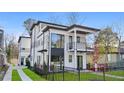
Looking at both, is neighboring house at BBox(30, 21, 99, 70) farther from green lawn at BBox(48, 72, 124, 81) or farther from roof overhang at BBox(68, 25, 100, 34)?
green lawn at BBox(48, 72, 124, 81)

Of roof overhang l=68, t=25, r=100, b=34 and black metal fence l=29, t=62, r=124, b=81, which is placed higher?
roof overhang l=68, t=25, r=100, b=34

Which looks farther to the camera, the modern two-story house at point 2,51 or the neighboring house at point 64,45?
the neighboring house at point 64,45

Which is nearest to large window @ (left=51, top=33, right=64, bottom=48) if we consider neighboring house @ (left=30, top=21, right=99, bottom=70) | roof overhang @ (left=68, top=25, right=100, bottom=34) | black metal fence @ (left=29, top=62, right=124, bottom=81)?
neighboring house @ (left=30, top=21, right=99, bottom=70)

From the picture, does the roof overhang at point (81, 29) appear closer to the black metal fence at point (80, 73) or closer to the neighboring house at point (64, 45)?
the neighboring house at point (64, 45)

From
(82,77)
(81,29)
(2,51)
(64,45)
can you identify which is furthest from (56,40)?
(82,77)

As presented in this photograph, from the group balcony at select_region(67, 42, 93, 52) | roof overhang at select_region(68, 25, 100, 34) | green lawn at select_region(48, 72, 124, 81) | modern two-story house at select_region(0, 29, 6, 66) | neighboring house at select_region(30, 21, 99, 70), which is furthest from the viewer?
balcony at select_region(67, 42, 93, 52)

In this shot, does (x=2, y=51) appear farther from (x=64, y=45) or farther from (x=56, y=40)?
(x=64, y=45)

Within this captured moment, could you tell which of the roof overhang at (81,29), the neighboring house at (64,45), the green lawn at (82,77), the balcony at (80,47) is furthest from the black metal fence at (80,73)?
the roof overhang at (81,29)

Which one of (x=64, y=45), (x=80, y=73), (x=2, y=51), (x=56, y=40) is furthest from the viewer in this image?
(x=64, y=45)

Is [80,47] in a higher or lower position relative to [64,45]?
lower

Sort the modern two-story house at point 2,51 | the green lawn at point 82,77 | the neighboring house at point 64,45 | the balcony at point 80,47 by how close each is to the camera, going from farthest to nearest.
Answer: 1. the balcony at point 80,47
2. the neighboring house at point 64,45
3. the modern two-story house at point 2,51
4. the green lawn at point 82,77
